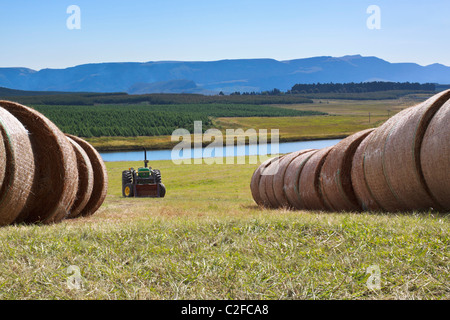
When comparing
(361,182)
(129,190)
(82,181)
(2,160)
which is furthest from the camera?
(129,190)

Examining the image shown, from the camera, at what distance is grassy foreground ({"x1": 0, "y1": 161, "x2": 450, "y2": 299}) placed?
5.14m

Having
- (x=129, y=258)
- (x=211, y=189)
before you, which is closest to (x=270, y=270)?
(x=129, y=258)

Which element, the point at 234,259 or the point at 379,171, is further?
the point at 379,171

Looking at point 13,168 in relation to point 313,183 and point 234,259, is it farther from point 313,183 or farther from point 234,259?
point 313,183

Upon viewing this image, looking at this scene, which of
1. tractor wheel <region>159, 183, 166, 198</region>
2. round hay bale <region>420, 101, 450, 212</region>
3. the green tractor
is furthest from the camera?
the green tractor

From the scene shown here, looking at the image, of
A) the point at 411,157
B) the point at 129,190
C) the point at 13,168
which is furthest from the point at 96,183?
the point at 129,190

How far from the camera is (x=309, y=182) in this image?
12805mm

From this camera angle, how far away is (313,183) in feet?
41.1

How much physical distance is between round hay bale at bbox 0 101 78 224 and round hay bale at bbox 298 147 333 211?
5774mm

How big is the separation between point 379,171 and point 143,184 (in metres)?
17.4

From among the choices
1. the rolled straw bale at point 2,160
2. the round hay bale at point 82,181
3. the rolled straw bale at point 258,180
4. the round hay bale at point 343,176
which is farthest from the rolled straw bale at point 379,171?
the rolled straw bale at point 258,180

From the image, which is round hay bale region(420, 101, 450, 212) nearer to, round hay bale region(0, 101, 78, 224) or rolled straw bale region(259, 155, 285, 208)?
round hay bale region(0, 101, 78, 224)

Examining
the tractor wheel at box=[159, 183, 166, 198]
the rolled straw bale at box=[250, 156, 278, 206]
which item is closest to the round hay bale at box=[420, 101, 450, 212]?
the rolled straw bale at box=[250, 156, 278, 206]
